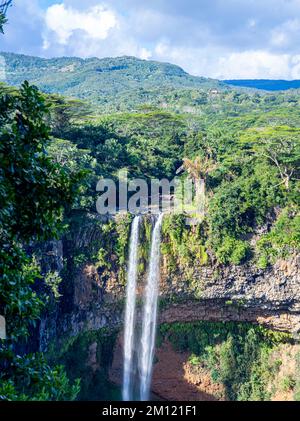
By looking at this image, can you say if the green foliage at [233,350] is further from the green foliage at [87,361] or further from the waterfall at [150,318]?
the green foliage at [87,361]

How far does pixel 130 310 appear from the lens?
1805cm

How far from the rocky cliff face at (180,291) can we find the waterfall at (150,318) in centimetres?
28

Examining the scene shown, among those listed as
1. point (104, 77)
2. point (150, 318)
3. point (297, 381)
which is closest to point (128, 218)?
point (150, 318)

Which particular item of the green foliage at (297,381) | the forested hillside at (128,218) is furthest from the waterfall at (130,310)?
the green foliage at (297,381)

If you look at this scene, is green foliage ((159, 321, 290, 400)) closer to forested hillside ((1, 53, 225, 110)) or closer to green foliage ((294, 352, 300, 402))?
green foliage ((294, 352, 300, 402))

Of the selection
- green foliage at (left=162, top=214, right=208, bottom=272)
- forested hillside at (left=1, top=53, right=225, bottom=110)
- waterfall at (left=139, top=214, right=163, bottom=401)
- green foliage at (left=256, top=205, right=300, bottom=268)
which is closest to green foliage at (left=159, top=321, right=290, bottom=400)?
waterfall at (left=139, top=214, right=163, bottom=401)

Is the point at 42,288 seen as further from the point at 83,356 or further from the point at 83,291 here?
the point at 83,356

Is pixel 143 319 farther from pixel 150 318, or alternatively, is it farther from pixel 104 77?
pixel 104 77

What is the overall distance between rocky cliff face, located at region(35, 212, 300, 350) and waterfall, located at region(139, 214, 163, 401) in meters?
0.28

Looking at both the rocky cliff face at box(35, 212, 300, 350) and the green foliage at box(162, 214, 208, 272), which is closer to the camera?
the rocky cliff face at box(35, 212, 300, 350)

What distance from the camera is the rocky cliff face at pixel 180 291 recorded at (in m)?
17.2

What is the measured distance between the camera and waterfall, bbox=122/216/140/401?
1775 centimetres

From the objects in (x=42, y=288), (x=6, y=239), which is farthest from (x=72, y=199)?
(x=42, y=288)
